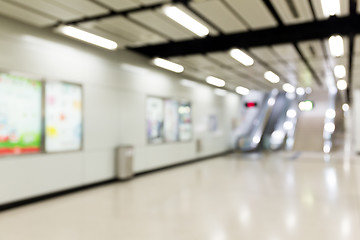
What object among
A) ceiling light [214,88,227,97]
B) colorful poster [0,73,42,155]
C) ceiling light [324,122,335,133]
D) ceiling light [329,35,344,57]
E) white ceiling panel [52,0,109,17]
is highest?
white ceiling panel [52,0,109,17]

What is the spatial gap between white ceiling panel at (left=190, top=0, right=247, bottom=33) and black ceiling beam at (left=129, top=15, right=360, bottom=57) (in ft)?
2.03

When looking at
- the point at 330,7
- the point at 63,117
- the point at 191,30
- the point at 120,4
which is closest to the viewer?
the point at 120,4

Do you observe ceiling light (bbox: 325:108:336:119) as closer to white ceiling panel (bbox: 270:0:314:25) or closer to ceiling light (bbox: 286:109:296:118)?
ceiling light (bbox: 286:109:296:118)

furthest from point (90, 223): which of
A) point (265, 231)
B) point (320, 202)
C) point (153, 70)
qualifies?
point (153, 70)

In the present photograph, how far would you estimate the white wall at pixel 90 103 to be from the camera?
555 centimetres

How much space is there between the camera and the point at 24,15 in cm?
512

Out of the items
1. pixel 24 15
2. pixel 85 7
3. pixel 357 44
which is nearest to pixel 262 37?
pixel 357 44

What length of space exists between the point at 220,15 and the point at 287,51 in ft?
9.98

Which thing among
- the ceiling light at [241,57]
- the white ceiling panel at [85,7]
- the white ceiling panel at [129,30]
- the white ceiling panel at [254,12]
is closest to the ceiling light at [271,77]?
the ceiling light at [241,57]

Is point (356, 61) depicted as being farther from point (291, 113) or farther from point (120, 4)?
point (291, 113)

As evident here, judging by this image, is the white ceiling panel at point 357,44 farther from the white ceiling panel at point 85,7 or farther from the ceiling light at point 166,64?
the white ceiling panel at point 85,7

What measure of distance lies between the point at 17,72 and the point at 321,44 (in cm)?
644

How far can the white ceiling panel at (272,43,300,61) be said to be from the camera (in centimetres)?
690

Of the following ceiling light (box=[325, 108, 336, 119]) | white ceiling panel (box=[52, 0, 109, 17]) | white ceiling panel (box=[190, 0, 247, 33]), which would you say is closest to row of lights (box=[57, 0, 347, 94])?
white ceiling panel (box=[190, 0, 247, 33])
